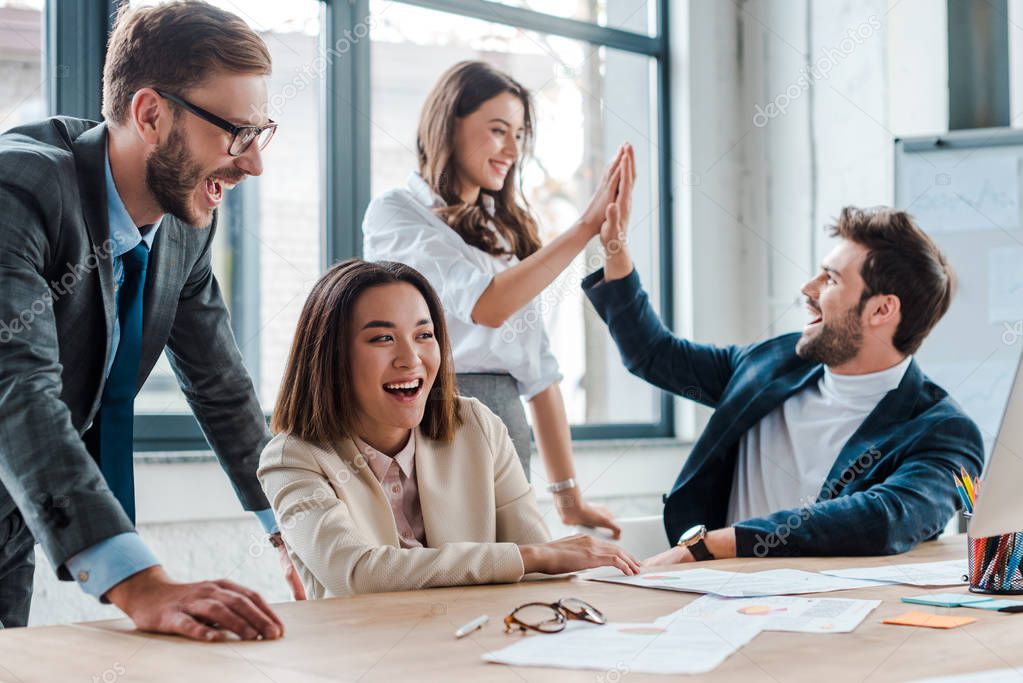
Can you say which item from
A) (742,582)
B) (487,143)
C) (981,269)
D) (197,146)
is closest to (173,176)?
(197,146)

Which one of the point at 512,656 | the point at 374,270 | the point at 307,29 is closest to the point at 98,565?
the point at 512,656

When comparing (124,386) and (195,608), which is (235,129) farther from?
(195,608)

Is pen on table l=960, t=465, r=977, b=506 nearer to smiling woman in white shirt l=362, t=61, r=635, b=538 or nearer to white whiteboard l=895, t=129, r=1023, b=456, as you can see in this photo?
smiling woman in white shirt l=362, t=61, r=635, b=538

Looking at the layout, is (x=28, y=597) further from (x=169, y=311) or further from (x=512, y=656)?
(x=512, y=656)

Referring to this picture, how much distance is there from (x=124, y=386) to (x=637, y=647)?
939 millimetres

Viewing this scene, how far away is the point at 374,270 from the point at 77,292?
0.47 m

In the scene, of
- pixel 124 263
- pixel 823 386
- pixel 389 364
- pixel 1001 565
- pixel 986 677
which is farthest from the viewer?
pixel 823 386

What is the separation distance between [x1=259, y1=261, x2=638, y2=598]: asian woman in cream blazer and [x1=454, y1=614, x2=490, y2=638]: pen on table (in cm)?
29

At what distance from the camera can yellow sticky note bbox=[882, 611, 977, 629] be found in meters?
1.14

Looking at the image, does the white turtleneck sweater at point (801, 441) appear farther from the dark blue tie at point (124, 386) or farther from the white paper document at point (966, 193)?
the dark blue tie at point (124, 386)

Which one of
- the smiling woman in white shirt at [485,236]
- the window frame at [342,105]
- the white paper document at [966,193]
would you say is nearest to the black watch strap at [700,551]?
the smiling woman in white shirt at [485,236]

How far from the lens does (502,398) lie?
2246 millimetres

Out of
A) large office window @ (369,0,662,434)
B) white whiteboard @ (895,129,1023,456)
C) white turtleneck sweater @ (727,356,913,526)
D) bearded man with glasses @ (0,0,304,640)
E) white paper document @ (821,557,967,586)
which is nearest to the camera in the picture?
bearded man with glasses @ (0,0,304,640)

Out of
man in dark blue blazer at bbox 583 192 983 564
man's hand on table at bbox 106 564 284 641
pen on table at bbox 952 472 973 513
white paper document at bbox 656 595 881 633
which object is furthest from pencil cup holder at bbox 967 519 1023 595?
man's hand on table at bbox 106 564 284 641
